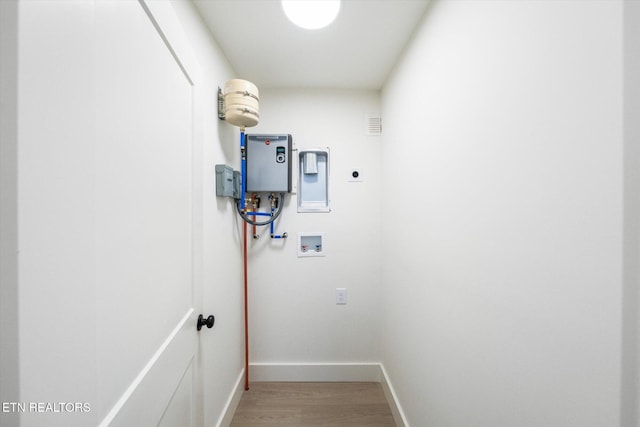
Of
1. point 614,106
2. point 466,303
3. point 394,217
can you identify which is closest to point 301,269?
point 394,217

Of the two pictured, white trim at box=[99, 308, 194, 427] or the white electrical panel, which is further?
the white electrical panel

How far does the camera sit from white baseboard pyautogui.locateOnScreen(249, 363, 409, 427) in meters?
1.85

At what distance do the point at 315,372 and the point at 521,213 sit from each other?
6.09 ft

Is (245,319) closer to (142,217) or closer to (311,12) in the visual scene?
(142,217)

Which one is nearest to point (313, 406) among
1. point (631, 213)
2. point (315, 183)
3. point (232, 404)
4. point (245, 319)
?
point (232, 404)

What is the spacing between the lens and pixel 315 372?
1862mm

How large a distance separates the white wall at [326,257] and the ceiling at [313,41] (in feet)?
0.58

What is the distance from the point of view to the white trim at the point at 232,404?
138 cm

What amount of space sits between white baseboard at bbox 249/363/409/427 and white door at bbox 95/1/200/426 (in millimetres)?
1037

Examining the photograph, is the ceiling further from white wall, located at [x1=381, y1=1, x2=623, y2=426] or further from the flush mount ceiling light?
white wall, located at [x1=381, y1=1, x2=623, y2=426]

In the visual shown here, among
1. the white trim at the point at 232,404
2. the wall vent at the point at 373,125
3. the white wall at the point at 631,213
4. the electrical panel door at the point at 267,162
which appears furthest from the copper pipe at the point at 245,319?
the white wall at the point at 631,213

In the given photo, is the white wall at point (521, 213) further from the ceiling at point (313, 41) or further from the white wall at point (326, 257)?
the white wall at point (326, 257)

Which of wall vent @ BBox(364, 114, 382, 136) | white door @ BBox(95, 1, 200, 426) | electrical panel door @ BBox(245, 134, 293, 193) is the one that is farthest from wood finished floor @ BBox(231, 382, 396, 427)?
wall vent @ BBox(364, 114, 382, 136)

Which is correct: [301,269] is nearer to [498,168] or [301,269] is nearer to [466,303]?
[466,303]
